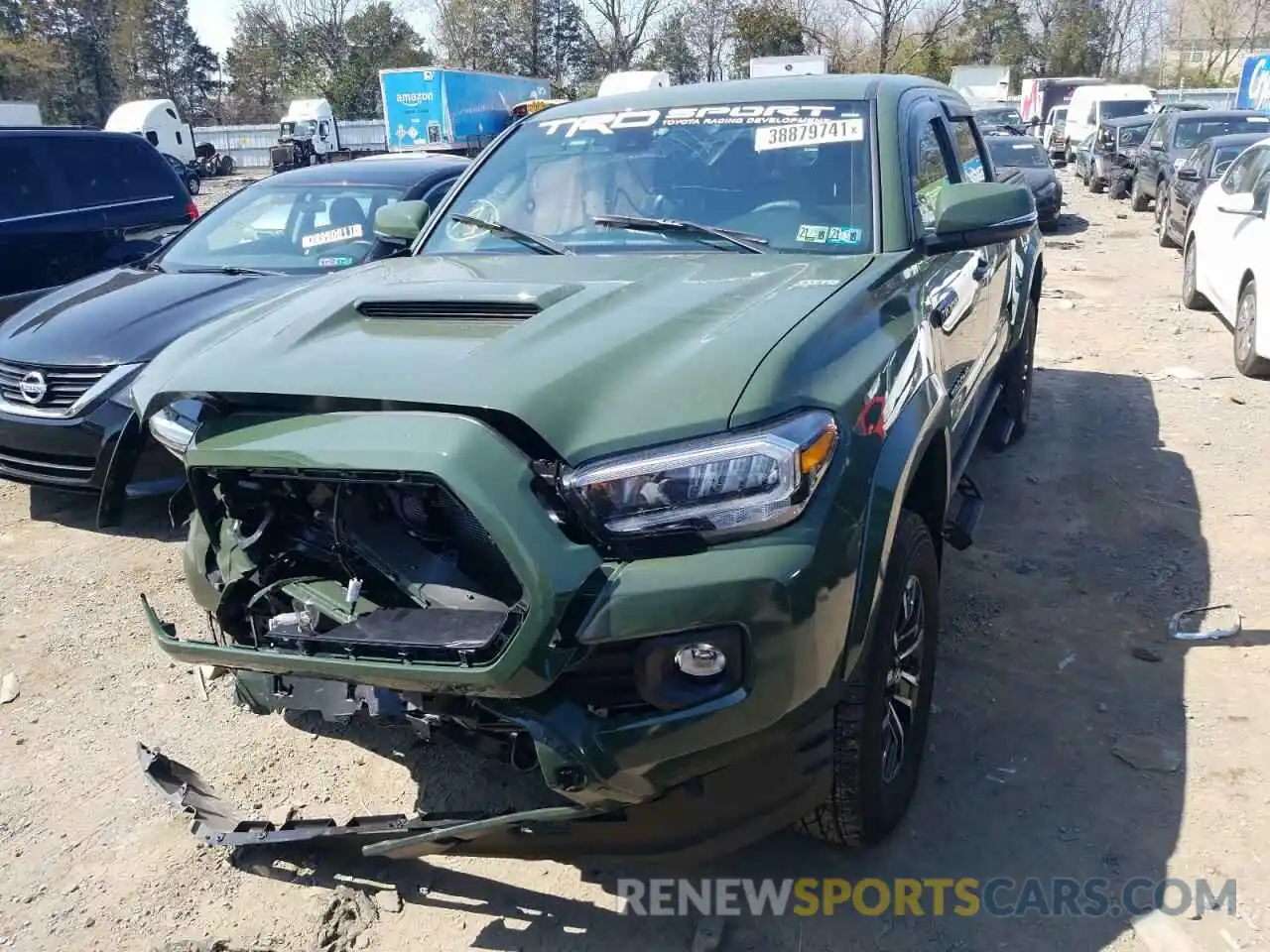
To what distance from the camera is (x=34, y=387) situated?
4973mm

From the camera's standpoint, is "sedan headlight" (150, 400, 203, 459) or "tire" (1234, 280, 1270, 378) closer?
"sedan headlight" (150, 400, 203, 459)

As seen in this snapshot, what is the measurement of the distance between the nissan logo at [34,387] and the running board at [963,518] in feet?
13.9

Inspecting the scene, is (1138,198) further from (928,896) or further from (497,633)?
(497,633)

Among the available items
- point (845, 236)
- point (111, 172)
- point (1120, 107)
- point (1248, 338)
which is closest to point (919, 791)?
point (845, 236)

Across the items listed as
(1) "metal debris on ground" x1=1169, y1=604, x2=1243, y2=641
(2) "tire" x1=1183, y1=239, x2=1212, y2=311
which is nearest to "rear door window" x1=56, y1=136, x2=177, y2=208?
(1) "metal debris on ground" x1=1169, y1=604, x2=1243, y2=641

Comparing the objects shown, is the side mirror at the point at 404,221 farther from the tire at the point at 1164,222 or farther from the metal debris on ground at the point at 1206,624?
the tire at the point at 1164,222

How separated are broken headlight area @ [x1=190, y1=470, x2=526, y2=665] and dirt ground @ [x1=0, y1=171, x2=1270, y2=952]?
2.70 feet

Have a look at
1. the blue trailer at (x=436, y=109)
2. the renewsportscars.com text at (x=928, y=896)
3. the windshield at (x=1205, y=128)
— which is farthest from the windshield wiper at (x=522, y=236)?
the blue trailer at (x=436, y=109)

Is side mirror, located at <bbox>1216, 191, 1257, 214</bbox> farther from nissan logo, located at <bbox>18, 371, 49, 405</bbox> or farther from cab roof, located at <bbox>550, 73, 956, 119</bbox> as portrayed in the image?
nissan logo, located at <bbox>18, 371, 49, 405</bbox>

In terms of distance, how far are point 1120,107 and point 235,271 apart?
24944 mm

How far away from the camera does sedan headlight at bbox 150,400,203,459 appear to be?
2.47 meters

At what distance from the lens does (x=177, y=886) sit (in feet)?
8.88

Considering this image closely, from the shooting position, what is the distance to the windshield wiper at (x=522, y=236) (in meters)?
3.31

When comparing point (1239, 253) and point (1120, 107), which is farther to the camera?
point (1120, 107)
